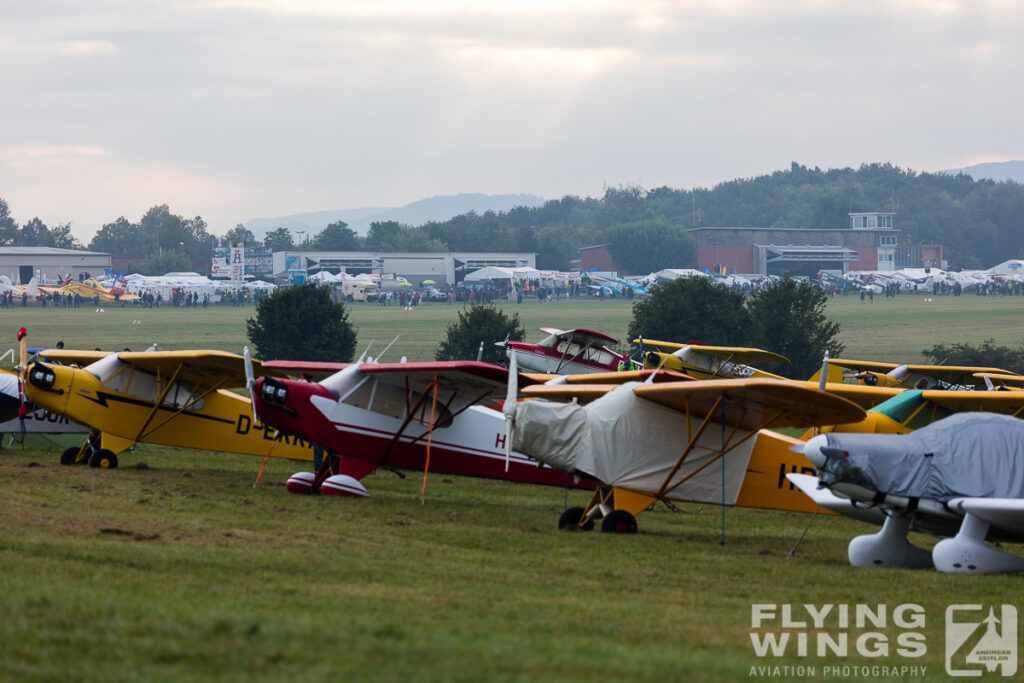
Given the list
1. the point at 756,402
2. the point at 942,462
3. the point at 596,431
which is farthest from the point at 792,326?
the point at 942,462

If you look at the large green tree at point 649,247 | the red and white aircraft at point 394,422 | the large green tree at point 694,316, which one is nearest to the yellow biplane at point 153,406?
the red and white aircraft at point 394,422

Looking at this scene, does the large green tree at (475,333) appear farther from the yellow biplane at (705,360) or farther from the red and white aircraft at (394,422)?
the red and white aircraft at (394,422)

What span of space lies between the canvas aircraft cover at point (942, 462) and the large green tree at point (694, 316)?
35.7m

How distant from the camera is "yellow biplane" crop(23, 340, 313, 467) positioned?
16734 millimetres

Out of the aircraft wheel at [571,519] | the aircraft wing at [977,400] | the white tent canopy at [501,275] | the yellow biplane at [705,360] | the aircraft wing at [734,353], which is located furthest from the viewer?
the white tent canopy at [501,275]

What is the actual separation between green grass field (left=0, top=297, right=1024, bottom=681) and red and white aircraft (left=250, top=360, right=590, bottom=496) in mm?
501

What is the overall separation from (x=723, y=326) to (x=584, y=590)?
128 ft

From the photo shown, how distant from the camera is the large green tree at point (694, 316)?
153ft

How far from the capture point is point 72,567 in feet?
28.2

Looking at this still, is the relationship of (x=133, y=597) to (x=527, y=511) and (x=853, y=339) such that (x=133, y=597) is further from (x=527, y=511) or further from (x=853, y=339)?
(x=853, y=339)

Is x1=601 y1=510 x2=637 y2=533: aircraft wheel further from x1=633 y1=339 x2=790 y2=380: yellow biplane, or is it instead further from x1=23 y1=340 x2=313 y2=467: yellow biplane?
x1=633 y1=339 x2=790 y2=380: yellow biplane

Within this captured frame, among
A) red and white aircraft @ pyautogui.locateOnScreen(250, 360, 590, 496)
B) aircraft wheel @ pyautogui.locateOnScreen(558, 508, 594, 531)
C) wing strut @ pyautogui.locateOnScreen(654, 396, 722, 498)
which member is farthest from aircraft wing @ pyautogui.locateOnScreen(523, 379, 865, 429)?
red and white aircraft @ pyautogui.locateOnScreen(250, 360, 590, 496)

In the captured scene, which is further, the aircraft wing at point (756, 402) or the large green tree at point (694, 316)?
the large green tree at point (694, 316)

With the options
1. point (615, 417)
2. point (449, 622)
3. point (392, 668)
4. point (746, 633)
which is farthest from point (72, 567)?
point (615, 417)
